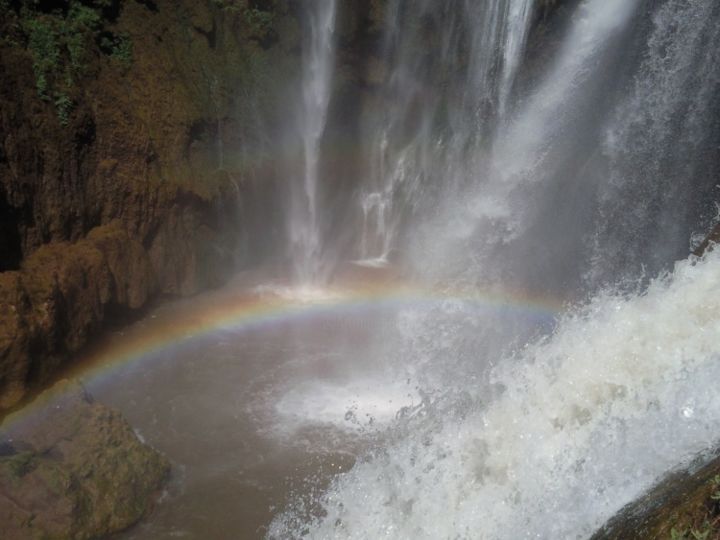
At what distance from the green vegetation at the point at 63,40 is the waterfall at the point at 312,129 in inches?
127

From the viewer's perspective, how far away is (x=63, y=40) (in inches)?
Result: 287

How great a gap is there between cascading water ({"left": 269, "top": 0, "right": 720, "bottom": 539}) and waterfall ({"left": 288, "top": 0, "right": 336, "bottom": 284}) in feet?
3.47

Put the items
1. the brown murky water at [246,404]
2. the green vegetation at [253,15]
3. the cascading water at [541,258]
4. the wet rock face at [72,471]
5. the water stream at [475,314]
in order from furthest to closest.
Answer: the green vegetation at [253,15] < the brown murky water at [246,404] < the wet rock face at [72,471] < the water stream at [475,314] < the cascading water at [541,258]

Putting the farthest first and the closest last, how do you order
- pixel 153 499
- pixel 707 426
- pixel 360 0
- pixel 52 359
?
pixel 360 0
pixel 52 359
pixel 153 499
pixel 707 426

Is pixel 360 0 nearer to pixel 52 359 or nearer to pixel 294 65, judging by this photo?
pixel 294 65

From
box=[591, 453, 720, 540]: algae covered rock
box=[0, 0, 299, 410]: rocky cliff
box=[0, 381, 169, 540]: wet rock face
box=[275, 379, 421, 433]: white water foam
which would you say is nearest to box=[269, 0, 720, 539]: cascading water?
box=[591, 453, 720, 540]: algae covered rock

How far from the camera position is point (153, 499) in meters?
5.25

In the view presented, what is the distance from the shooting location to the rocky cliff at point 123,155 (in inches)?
260

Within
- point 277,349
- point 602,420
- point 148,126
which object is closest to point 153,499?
point 277,349

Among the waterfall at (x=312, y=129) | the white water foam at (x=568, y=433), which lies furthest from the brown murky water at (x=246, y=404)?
→ the waterfall at (x=312, y=129)

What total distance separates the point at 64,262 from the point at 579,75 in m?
8.04

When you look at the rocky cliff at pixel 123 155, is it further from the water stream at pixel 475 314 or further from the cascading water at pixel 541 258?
the cascading water at pixel 541 258

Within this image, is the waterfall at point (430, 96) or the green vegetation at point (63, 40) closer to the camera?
the green vegetation at point (63, 40)

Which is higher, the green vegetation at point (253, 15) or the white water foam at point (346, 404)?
the green vegetation at point (253, 15)
